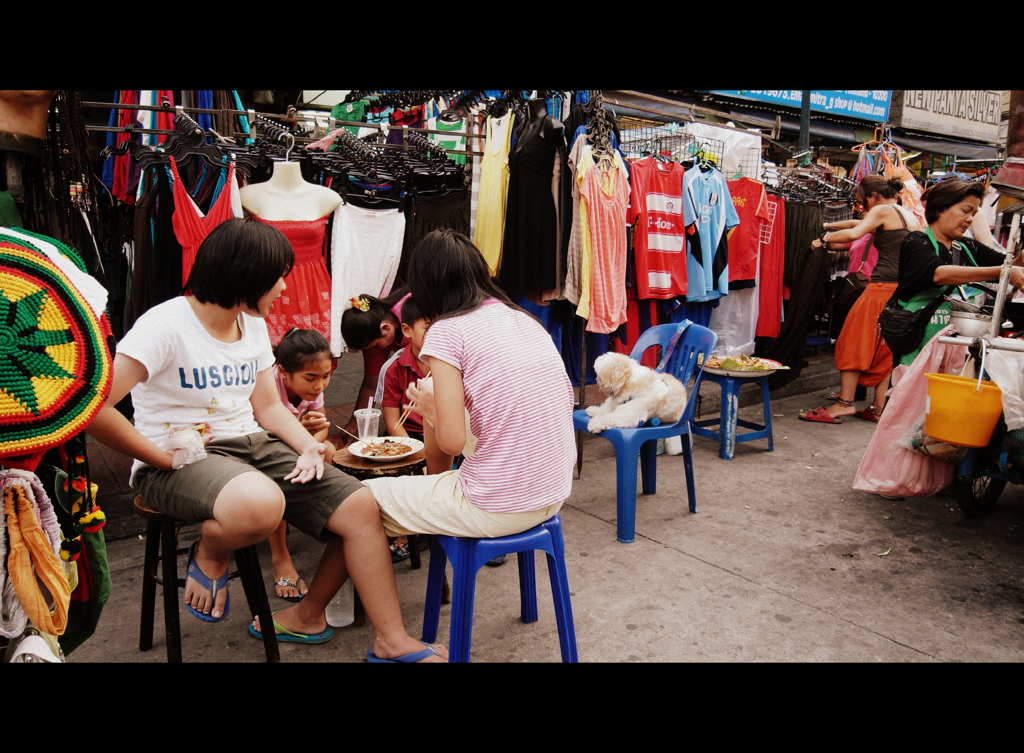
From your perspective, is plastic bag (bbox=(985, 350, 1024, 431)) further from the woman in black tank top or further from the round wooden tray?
the round wooden tray

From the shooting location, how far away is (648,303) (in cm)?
506

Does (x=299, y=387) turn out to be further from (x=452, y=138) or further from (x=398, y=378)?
(x=452, y=138)

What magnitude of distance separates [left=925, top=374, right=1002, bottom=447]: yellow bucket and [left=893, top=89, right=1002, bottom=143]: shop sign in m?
11.2

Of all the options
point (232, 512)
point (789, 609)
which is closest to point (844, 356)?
point (789, 609)

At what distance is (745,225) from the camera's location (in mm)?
5914

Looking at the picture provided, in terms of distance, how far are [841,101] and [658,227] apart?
8.29m

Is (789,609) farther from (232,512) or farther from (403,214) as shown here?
(403,214)

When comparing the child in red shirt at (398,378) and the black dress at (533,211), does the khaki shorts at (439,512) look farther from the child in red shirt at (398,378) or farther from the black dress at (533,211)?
the black dress at (533,211)

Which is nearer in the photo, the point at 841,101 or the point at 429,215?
the point at 429,215

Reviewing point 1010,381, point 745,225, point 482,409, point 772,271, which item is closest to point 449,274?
point 482,409

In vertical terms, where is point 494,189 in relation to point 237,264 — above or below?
above

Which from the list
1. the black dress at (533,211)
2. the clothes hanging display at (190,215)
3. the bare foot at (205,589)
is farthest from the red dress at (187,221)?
the bare foot at (205,589)

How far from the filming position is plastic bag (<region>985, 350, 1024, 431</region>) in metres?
3.20

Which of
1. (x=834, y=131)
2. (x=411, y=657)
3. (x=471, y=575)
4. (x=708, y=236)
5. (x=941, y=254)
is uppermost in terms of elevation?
(x=834, y=131)
